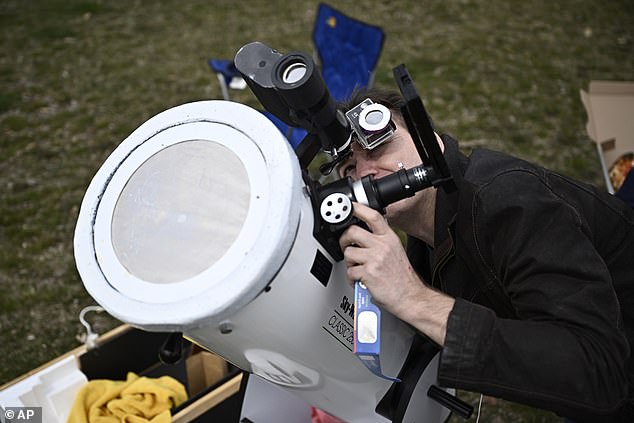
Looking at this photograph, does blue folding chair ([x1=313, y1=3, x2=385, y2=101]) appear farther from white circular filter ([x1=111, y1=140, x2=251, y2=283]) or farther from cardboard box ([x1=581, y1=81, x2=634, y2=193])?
white circular filter ([x1=111, y1=140, x2=251, y2=283])

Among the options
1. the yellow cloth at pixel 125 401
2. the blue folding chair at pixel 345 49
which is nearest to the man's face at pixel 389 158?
the yellow cloth at pixel 125 401

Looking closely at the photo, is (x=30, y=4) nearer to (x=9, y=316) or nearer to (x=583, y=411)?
(x=9, y=316)

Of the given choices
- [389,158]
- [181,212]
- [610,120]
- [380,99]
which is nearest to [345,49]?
[610,120]

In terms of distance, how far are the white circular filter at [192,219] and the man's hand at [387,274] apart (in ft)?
0.51

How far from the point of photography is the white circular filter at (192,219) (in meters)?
0.88

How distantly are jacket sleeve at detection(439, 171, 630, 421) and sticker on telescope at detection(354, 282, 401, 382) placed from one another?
0.12m

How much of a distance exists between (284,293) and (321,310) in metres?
0.12

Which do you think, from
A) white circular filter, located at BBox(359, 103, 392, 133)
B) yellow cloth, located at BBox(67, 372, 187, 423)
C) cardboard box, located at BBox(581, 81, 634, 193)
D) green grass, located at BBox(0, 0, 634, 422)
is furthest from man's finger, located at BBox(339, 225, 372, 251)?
cardboard box, located at BBox(581, 81, 634, 193)

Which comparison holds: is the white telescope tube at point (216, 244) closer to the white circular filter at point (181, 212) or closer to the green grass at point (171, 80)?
the white circular filter at point (181, 212)

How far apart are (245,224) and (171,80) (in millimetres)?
3778

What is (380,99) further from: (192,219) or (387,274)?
(192,219)

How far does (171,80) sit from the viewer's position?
4426 mm

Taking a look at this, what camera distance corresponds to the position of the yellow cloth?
175cm

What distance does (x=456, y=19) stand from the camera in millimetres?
5070
